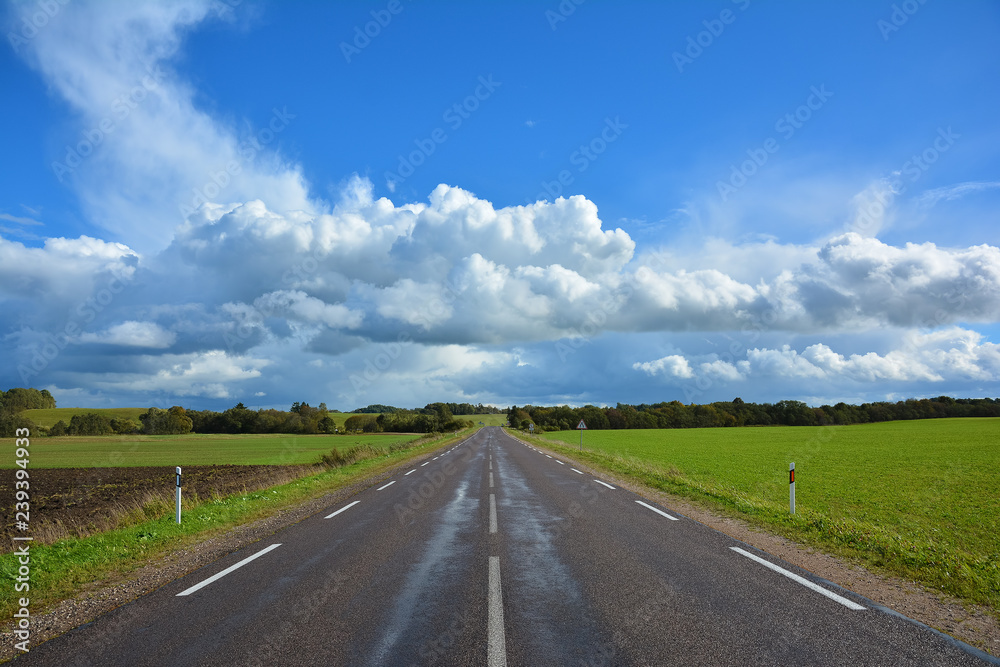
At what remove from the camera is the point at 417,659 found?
4.32 metres

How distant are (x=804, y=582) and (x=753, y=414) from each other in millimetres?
152671

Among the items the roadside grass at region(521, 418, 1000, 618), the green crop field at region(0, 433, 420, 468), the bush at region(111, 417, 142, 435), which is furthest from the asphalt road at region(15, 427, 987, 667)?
the bush at region(111, 417, 142, 435)

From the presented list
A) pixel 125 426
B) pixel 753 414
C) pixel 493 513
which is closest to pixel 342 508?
pixel 493 513

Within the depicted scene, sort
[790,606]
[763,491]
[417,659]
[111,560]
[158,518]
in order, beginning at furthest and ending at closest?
[763,491], [158,518], [111,560], [790,606], [417,659]

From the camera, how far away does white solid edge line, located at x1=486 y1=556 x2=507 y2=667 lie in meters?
4.27

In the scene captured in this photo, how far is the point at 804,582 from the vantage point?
6457mm

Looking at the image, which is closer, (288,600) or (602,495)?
(288,600)

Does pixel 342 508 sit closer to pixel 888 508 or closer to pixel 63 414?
pixel 888 508

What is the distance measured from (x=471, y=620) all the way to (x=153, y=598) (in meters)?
4.03

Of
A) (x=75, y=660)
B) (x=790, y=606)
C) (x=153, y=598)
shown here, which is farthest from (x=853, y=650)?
(x=153, y=598)

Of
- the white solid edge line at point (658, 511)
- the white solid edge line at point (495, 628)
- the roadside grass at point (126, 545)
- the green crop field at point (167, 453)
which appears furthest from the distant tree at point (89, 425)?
the white solid edge line at point (495, 628)

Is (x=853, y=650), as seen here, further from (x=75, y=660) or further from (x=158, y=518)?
(x=158, y=518)

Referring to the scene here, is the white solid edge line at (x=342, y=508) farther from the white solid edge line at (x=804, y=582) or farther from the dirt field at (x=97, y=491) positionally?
the white solid edge line at (x=804, y=582)

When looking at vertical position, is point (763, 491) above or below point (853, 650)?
below
